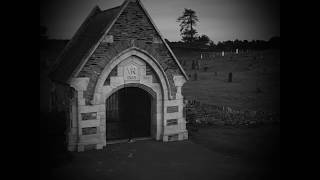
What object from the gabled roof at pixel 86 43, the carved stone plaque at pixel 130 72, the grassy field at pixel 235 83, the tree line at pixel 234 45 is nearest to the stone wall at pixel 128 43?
the gabled roof at pixel 86 43

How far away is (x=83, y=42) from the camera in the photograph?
1059cm

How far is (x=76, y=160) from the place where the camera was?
8.72 meters

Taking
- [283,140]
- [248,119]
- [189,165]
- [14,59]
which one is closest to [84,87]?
[14,59]

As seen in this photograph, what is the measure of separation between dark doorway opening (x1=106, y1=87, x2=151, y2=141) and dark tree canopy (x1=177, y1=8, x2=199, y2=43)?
6.94 feet

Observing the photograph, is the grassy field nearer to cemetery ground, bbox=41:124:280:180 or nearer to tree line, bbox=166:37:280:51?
tree line, bbox=166:37:280:51

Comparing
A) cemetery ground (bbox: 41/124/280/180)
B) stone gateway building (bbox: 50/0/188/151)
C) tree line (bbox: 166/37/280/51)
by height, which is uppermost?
tree line (bbox: 166/37/280/51)

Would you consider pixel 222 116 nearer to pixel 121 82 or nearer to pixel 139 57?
pixel 139 57

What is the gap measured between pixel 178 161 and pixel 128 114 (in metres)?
2.77

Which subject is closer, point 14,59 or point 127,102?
point 14,59

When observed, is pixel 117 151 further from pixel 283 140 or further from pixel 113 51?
pixel 283 140

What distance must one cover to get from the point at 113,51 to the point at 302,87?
4933 mm

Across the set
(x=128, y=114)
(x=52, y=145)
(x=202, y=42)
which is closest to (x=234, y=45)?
(x=202, y=42)

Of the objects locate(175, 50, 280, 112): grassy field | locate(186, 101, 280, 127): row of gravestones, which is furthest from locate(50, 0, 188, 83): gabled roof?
locate(175, 50, 280, 112): grassy field

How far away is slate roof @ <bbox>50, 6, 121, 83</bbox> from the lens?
9430mm
